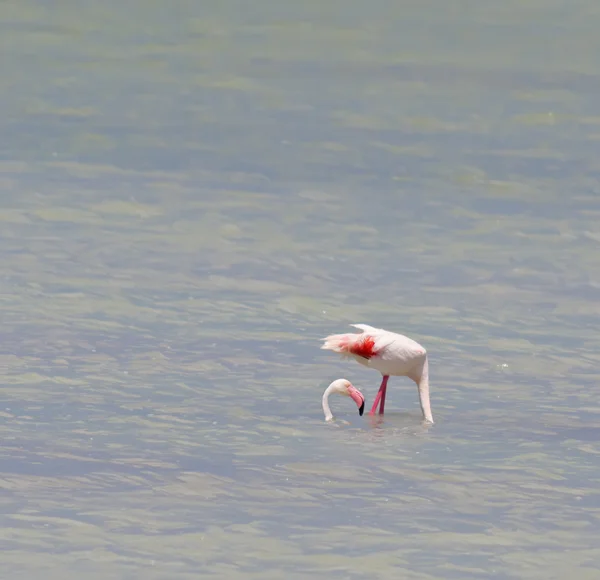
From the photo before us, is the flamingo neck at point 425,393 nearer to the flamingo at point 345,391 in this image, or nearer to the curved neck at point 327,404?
the flamingo at point 345,391

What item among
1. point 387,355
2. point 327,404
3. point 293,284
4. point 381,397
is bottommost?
point 327,404

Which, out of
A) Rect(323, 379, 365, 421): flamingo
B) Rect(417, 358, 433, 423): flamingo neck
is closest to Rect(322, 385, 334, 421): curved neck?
Rect(323, 379, 365, 421): flamingo

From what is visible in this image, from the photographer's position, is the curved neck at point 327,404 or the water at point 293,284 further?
the curved neck at point 327,404

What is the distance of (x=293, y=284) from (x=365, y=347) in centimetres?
241

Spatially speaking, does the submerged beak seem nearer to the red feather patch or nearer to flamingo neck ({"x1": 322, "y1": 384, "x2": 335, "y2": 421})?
flamingo neck ({"x1": 322, "y1": 384, "x2": 335, "y2": 421})

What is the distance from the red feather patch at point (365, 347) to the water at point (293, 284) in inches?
12.1

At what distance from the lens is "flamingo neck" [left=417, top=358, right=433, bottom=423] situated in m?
8.14

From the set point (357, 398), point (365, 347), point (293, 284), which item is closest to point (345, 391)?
point (357, 398)

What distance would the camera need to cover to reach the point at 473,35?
18.3 m

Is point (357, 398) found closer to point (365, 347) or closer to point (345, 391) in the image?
point (345, 391)

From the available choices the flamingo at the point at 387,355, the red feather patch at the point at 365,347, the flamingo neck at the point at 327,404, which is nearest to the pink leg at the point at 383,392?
the flamingo at the point at 387,355

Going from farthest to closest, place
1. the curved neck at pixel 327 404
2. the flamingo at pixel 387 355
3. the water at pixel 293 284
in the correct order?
the flamingo at pixel 387 355, the curved neck at pixel 327 404, the water at pixel 293 284

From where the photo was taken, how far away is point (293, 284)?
10703 mm

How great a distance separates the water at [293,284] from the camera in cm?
661
